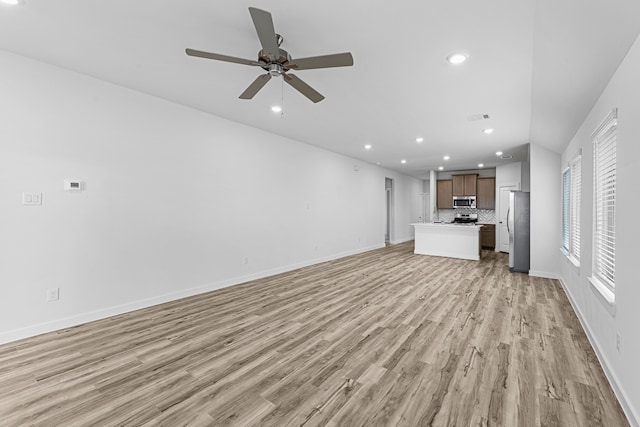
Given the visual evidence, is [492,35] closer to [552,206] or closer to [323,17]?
[323,17]

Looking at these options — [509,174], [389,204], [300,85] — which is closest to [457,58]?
[300,85]

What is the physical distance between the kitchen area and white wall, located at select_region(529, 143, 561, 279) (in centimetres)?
38

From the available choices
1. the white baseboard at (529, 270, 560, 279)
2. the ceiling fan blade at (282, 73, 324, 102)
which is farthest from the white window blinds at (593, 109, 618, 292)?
the white baseboard at (529, 270, 560, 279)

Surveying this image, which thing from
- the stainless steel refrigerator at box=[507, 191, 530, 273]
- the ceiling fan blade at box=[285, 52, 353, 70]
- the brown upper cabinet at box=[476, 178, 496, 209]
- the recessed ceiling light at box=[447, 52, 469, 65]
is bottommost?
the stainless steel refrigerator at box=[507, 191, 530, 273]

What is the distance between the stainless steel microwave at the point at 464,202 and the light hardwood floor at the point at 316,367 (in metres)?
6.23

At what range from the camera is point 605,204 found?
2.71m

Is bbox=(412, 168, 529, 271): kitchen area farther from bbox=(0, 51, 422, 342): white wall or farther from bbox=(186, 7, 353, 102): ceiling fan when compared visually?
bbox=(186, 7, 353, 102): ceiling fan

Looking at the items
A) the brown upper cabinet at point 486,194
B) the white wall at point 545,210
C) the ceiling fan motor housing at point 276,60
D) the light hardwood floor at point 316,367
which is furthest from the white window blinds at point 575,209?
the brown upper cabinet at point 486,194

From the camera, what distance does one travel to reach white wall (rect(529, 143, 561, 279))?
5.46 m

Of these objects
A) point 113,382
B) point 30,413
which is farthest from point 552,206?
point 30,413

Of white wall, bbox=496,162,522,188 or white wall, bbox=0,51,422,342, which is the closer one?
white wall, bbox=0,51,422,342

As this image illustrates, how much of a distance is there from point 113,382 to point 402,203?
1032cm

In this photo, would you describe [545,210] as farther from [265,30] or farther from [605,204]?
[265,30]

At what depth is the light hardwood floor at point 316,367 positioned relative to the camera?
1.85m
